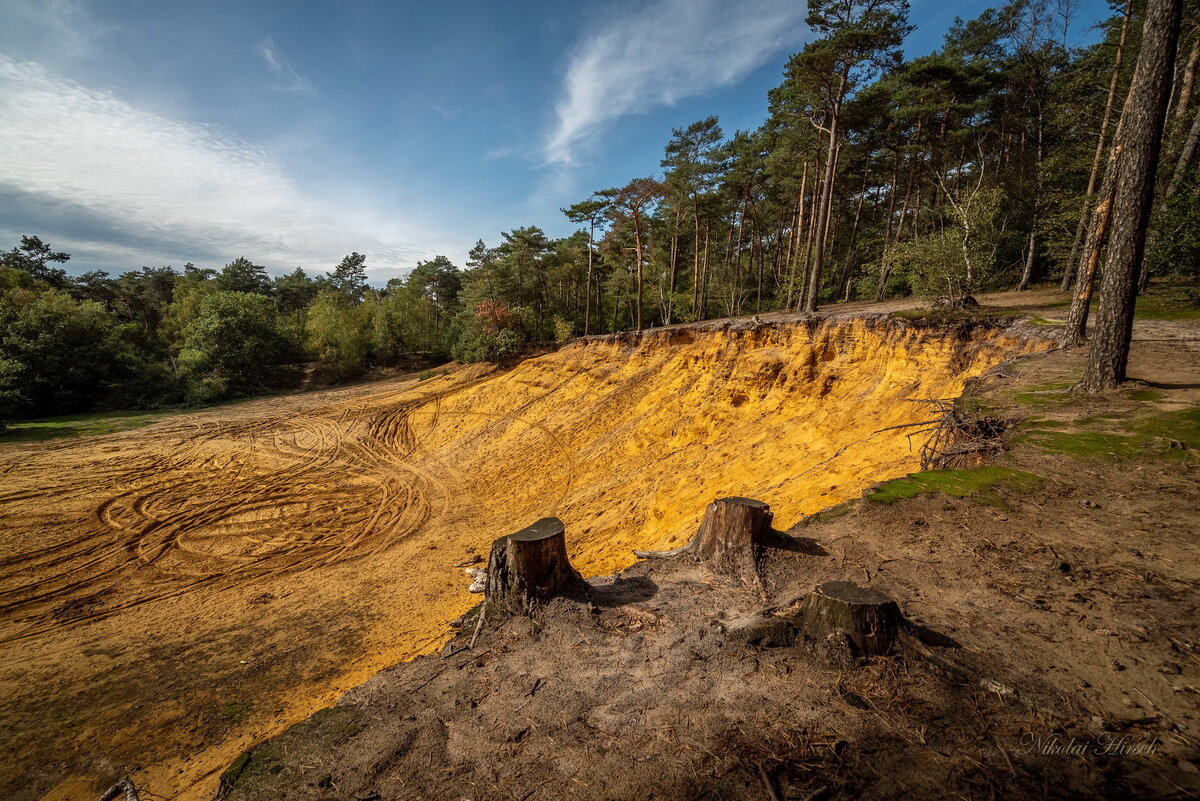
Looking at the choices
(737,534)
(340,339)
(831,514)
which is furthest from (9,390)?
(831,514)

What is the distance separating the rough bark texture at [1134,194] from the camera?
5977 mm

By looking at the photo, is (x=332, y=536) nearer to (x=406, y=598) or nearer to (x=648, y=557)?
(x=406, y=598)

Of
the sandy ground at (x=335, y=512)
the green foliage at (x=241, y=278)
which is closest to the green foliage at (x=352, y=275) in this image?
the green foliage at (x=241, y=278)

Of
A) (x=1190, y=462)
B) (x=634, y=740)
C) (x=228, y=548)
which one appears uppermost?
(x=1190, y=462)

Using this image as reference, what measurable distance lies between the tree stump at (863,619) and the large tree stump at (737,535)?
119cm

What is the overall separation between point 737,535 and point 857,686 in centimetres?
179

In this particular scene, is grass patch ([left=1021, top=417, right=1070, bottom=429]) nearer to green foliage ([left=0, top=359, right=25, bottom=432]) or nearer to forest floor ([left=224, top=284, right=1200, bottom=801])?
forest floor ([left=224, top=284, right=1200, bottom=801])

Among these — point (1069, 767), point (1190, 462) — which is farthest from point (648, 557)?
point (1190, 462)

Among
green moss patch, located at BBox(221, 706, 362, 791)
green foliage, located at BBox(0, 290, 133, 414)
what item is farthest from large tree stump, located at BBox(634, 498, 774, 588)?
green foliage, located at BBox(0, 290, 133, 414)

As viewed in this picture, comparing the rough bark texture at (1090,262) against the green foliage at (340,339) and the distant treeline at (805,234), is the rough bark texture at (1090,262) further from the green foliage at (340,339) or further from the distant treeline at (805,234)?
the green foliage at (340,339)

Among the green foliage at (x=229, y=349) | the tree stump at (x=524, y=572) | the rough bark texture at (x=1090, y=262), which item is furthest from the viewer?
the green foliage at (x=229, y=349)

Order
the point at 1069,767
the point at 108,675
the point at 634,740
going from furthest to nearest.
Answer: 1. the point at 108,675
2. the point at 634,740
3. the point at 1069,767

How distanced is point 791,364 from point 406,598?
455 inches

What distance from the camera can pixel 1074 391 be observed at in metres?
6.62
